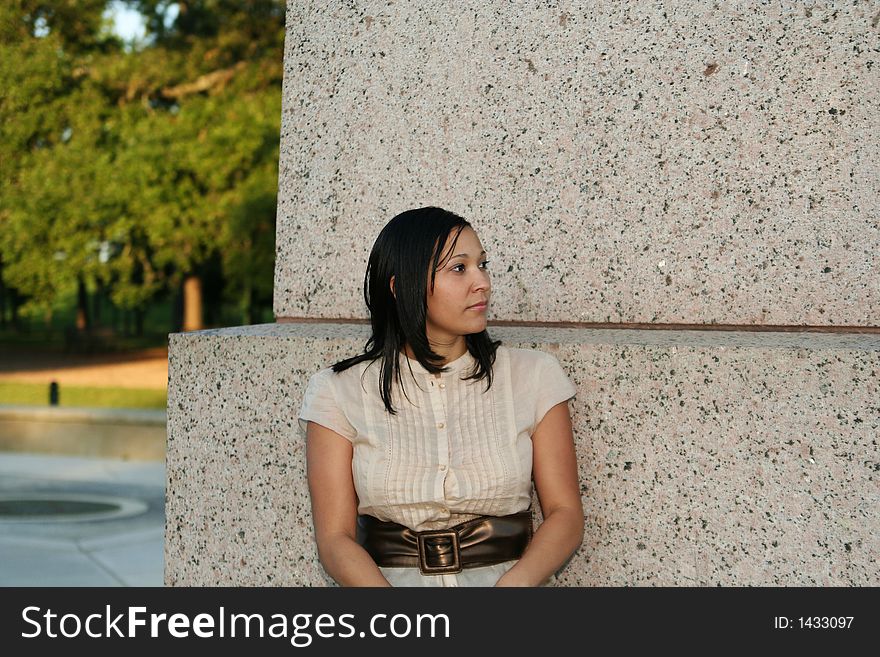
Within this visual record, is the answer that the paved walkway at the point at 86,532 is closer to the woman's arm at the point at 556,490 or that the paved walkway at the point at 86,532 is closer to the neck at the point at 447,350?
the neck at the point at 447,350

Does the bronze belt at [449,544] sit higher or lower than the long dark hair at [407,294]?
lower

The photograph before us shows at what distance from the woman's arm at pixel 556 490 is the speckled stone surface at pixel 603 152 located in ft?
1.34

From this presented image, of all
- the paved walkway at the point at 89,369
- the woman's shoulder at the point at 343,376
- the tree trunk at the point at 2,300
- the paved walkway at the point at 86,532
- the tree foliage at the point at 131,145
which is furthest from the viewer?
the tree trunk at the point at 2,300

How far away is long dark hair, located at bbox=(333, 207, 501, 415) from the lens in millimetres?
2477

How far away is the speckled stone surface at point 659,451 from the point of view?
2467mm

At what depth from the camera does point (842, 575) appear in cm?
248

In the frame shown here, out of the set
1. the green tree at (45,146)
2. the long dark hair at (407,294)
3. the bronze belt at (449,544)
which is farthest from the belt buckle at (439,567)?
the green tree at (45,146)

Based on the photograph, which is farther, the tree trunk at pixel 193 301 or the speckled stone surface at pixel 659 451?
the tree trunk at pixel 193 301

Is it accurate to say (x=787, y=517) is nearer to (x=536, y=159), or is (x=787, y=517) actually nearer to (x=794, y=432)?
(x=794, y=432)

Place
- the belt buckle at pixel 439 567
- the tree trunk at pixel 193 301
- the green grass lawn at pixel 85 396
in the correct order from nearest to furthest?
the belt buckle at pixel 439 567, the green grass lawn at pixel 85 396, the tree trunk at pixel 193 301

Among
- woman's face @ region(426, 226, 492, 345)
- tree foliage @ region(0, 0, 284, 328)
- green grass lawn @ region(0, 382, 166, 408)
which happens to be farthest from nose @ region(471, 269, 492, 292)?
tree foliage @ region(0, 0, 284, 328)

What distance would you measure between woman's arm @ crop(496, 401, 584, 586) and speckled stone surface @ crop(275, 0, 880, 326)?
409 mm

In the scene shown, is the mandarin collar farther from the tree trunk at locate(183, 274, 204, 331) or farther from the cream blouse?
the tree trunk at locate(183, 274, 204, 331)

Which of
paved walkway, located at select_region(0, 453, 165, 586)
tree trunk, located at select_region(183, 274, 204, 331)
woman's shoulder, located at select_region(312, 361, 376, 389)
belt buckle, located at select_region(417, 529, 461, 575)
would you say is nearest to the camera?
belt buckle, located at select_region(417, 529, 461, 575)
